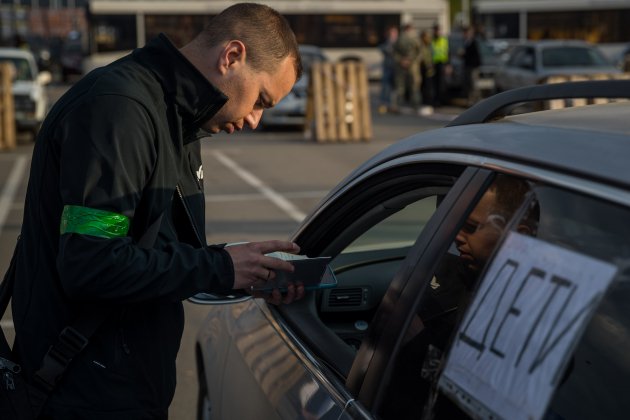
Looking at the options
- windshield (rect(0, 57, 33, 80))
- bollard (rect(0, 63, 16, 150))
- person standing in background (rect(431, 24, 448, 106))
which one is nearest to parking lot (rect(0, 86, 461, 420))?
bollard (rect(0, 63, 16, 150))

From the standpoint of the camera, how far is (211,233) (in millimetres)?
9664

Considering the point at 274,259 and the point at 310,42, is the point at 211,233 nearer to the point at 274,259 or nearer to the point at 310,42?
the point at 274,259

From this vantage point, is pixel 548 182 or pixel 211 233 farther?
pixel 211 233

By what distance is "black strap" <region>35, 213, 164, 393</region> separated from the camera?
2363mm

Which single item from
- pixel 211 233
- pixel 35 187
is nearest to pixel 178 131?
pixel 35 187

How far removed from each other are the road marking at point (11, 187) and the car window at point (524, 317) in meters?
8.54

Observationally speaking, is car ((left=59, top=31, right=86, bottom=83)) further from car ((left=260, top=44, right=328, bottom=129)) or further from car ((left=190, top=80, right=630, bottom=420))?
car ((left=190, top=80, right=630, bottom=420))

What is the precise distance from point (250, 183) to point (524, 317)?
11.6m

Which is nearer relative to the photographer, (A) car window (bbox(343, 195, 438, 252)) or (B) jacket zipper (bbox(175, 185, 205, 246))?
(B) jacket zipper (bbox(175, 185, 205, 246))

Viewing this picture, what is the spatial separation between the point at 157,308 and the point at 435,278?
2.37 ft

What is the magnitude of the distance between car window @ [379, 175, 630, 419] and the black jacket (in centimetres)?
55

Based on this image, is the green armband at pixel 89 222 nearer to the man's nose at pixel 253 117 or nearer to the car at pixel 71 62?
the man's nose at pixel 253 117

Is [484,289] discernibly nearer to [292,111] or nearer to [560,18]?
[292,111]

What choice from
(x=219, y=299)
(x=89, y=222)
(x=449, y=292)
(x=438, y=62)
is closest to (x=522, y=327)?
(x=449, y=292)
